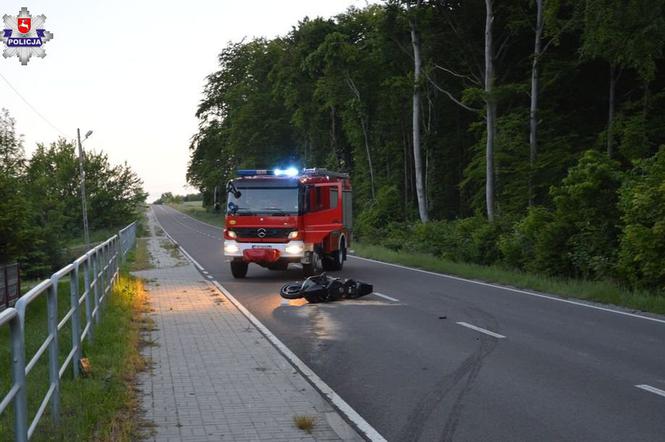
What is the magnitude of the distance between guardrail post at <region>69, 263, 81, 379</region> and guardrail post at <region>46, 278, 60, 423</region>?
1.53 metres

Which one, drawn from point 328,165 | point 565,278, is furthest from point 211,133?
point 565,278

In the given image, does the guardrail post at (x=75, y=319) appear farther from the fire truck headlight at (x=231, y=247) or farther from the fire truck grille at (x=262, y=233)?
the fire truck headlight at (x=231, y=247)

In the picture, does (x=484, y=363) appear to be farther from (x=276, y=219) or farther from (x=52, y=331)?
(x=276, y=219)

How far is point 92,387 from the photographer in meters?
6.82

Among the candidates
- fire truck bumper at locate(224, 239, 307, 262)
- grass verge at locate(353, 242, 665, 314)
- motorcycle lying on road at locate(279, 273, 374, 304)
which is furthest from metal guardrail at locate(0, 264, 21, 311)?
Answer: grass verge at locate(353, 242, 665, 314)

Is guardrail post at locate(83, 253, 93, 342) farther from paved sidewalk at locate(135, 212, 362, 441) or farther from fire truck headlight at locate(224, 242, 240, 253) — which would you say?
fire truck headlight at locate(224, 242, 240, 253)

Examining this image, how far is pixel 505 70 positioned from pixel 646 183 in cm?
2222

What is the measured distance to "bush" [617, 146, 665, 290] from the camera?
1415 centimetres

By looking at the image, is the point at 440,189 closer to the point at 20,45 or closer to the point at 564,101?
the point at 564,101

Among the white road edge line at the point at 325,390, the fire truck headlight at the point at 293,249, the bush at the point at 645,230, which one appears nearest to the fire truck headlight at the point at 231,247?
the fire truck headlight at the point at 293,249

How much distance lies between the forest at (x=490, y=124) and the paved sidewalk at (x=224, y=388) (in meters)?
9.13

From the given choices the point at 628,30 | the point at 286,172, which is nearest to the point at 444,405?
the point at 286,172

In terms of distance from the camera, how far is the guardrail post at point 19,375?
406cm

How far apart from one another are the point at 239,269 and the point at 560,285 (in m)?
9.16
